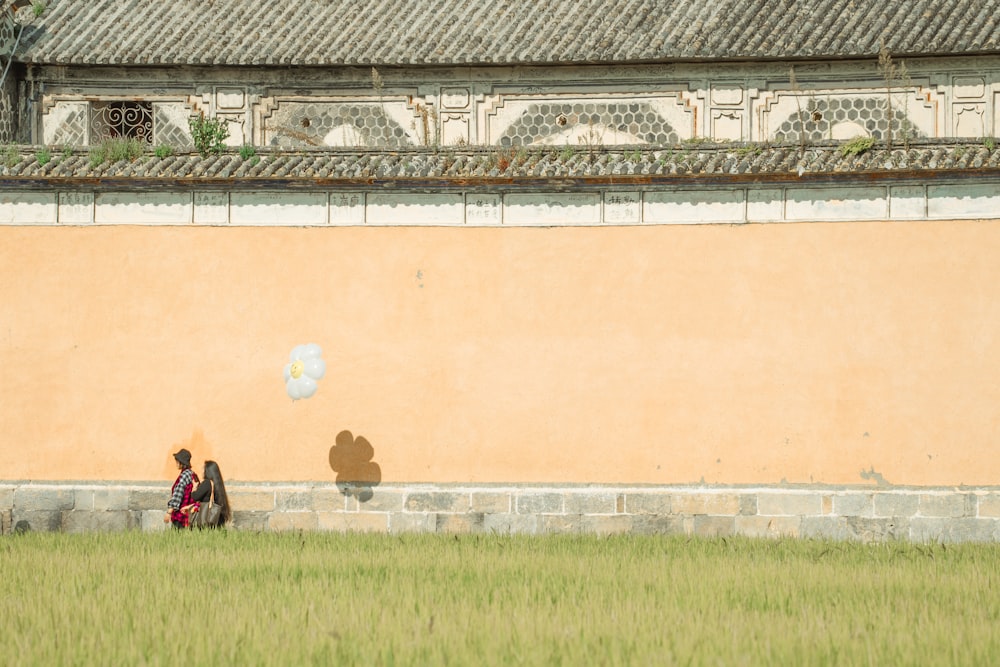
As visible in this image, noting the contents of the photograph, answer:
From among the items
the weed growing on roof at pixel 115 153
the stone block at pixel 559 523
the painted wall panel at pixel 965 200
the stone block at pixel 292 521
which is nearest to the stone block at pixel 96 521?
the stone block at pixel 292 521

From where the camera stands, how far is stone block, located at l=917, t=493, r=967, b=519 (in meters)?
11.3

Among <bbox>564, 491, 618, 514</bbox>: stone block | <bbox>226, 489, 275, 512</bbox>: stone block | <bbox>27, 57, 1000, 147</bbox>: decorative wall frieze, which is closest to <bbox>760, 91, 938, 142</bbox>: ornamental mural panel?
<bbox>27, 57, 1000, 147</bbox>: decorative wall frieze

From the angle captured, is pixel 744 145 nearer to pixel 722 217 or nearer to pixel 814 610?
pixel 722 217

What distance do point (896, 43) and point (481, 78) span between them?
560cm

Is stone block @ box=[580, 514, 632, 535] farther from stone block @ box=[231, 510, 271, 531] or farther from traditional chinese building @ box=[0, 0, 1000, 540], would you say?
stone block @ box=[231, 510, 271, 531]

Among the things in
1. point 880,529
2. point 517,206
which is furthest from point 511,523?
point 880,529

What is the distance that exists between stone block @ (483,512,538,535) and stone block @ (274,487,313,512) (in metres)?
1.50

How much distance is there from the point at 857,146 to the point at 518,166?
279 centimetres

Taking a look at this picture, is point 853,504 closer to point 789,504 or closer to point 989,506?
point 789,504

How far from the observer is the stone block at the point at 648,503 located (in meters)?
11.6

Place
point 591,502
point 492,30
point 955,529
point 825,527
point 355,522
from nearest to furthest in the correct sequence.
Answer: point 955,529 → point 825,527 → point 591,502 → point 355,522 → point 492,30

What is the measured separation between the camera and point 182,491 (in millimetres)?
11594

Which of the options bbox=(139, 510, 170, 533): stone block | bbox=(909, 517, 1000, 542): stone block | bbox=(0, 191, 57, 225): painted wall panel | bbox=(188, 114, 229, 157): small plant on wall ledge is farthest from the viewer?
bbox=(188, 114, 229, 157): small plant on wall ledge

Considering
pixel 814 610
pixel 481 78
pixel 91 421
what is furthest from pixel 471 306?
pixel 481 78
